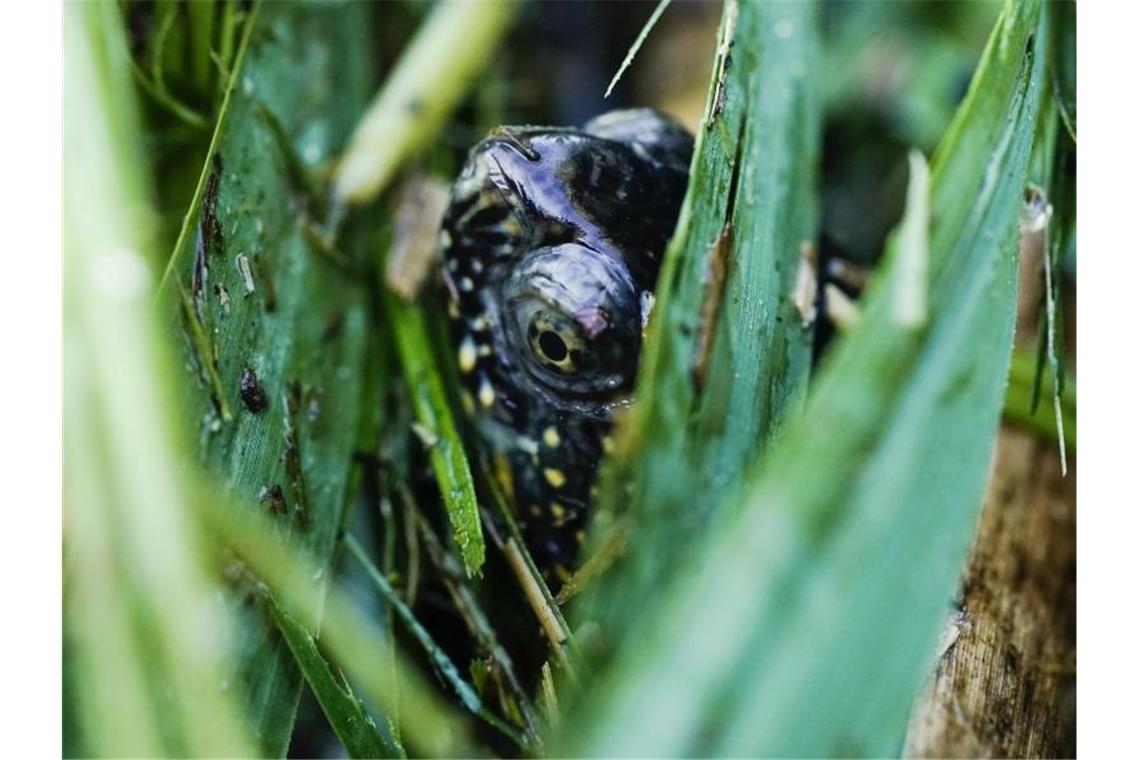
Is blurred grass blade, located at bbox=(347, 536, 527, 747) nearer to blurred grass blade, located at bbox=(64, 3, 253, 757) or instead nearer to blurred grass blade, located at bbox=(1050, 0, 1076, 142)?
blurred grass blade, located at bbox=(64, 3, 253, 757)

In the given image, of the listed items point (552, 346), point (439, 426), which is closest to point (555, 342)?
point (552, 346)

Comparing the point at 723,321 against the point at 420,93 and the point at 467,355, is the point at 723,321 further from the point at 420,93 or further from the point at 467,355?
the point at 420,93

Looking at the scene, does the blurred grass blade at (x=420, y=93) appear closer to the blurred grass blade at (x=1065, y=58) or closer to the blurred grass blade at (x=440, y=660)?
the blurred grass blade at (x=440, y=660)

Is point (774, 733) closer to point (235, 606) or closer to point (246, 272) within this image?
point (235, 606)

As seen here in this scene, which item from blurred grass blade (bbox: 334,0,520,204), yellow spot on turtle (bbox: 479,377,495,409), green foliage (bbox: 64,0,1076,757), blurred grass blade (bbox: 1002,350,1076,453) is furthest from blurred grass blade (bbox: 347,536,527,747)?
blurred grass blade (bbox: 1002,350,1076,453)

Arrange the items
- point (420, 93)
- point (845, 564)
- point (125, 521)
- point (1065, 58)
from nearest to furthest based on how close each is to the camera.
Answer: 1. point (845, 564)
2. point (125, 521)
3. point (1065, 58)
4. point (420, 93)

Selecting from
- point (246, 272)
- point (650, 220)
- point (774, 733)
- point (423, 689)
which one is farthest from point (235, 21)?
point (774, 733)
